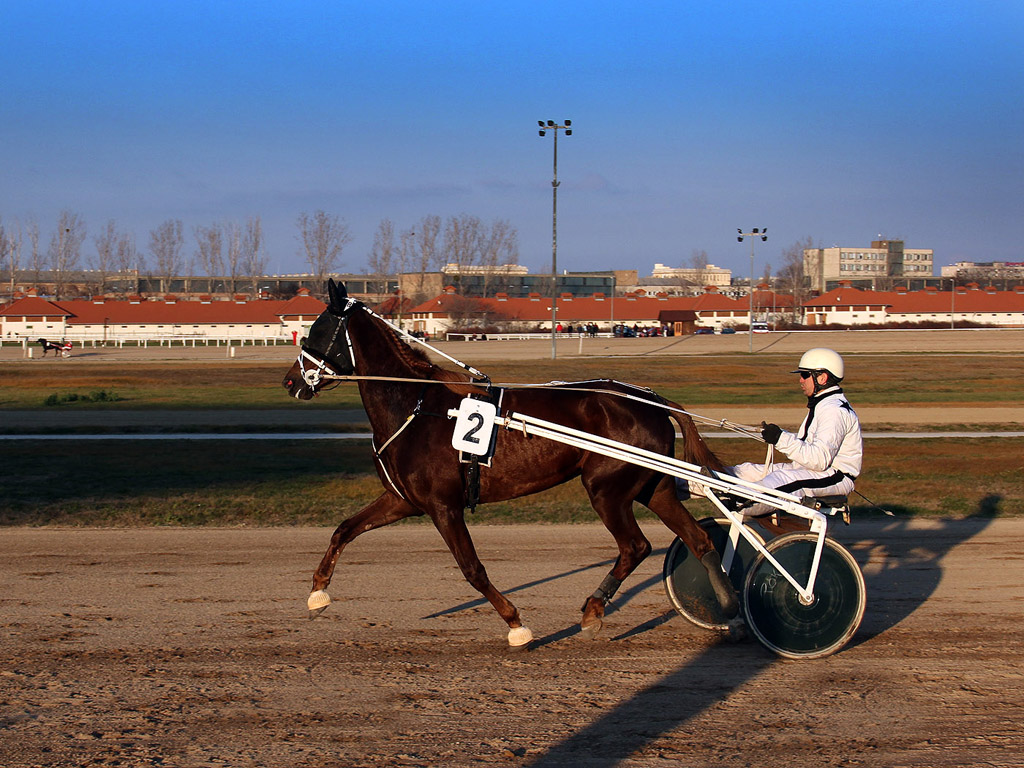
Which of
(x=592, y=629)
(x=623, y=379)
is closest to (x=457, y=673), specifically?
(x=592, y=629)

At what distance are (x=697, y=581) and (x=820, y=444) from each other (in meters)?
1.16

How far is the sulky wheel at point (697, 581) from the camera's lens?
5930 millimetres

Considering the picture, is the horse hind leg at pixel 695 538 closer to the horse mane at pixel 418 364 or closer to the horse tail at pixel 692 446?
the horse tail at pixel 692 446

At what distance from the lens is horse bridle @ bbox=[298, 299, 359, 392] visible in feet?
19.7

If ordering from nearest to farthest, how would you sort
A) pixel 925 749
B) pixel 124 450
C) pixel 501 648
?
pixel 925 749 → pixel 501 648 → pixel 124 450

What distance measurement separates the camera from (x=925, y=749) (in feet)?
13.6

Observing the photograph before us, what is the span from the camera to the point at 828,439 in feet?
18.3

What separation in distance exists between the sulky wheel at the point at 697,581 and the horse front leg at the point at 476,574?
102cm

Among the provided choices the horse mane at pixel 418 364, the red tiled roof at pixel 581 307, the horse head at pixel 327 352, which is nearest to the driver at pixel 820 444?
the horse mane at pixel 418 364

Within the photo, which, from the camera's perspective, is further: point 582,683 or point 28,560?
point 28,560

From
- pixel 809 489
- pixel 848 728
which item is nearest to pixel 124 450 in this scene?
pixel 809 489

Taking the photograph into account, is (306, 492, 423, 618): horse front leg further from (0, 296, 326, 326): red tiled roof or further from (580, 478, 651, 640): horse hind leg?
(0, 296, 326, 326): red tiled roof

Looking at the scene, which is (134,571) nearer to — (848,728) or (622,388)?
(622,388)

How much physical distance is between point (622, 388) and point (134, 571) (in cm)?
410
